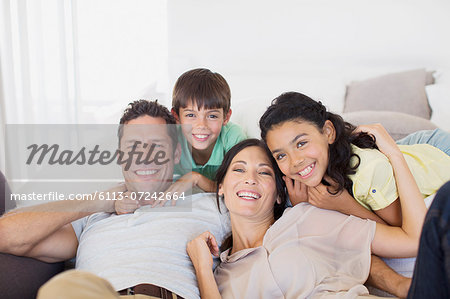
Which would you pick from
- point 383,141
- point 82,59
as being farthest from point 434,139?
point 82,59

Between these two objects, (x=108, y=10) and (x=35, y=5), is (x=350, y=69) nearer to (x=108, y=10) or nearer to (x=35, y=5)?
(x=108, y=10)

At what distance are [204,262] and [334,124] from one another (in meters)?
0.70

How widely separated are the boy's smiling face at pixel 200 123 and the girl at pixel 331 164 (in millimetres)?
397

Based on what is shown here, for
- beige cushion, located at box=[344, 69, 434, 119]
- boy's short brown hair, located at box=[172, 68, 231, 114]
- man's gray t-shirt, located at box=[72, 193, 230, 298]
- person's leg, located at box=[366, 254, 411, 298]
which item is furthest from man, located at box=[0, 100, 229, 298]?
beige cushion, located at box=[344, 69, 434, 119]

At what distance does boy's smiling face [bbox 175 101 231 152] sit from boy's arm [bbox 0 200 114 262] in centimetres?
56

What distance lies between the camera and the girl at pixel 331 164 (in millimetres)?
1245

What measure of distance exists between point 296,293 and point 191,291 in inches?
12.0

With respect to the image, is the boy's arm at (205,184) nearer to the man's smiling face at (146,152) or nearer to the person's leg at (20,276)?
the man's smiling face at (146,152)

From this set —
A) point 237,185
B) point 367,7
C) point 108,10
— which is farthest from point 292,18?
point 237,185

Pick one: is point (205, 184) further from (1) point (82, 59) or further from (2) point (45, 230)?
(1) point (82, 59)

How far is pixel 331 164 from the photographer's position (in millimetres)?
1317

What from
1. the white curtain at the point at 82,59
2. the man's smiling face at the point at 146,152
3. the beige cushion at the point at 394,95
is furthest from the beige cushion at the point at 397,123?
the white curtain at the point at 82,59

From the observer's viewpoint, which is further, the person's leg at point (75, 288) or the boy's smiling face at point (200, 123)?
the boy's smiling face at point (200, 123)

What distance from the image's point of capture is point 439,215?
25.8 inches
